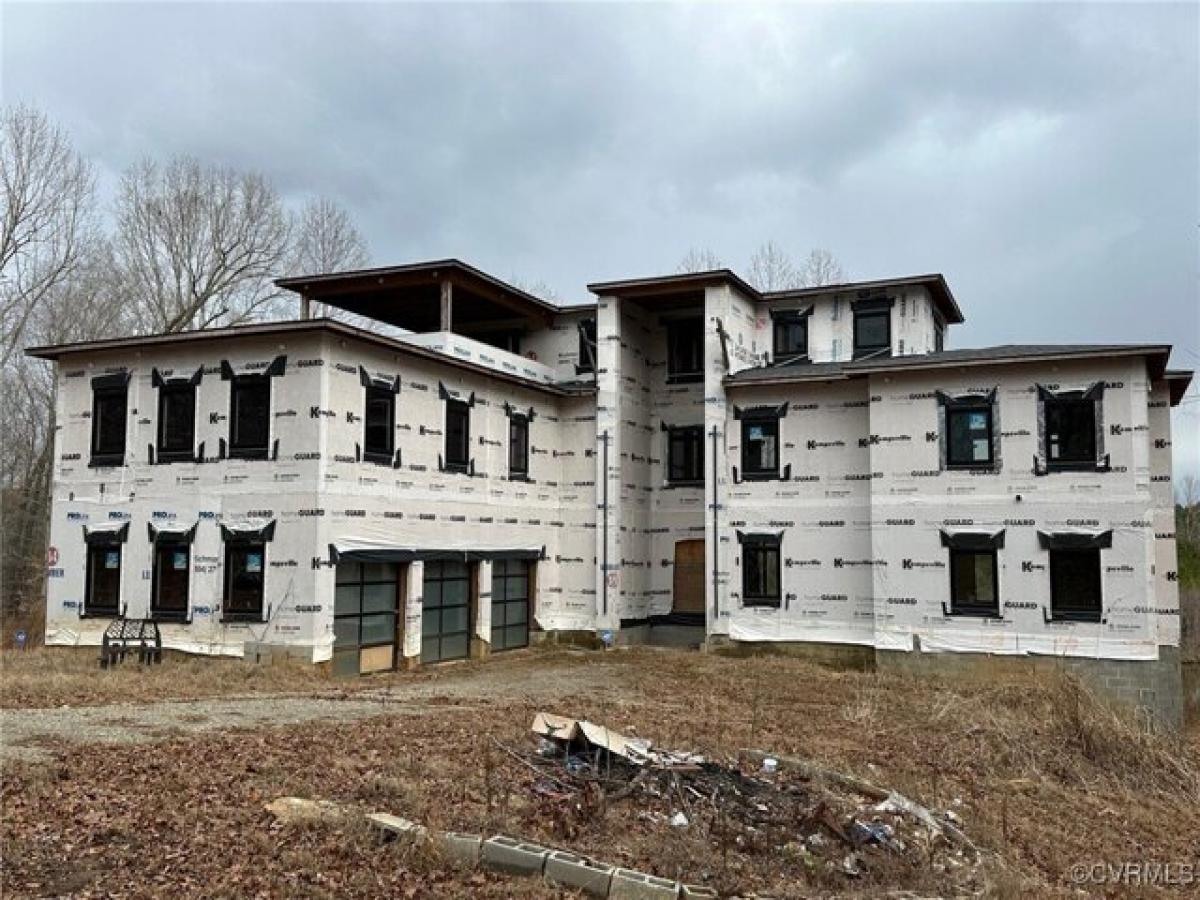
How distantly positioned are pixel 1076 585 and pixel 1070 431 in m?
3.35

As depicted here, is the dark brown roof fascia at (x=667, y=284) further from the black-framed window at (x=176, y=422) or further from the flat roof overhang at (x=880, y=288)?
the black-framed window at (x=176, y=422)

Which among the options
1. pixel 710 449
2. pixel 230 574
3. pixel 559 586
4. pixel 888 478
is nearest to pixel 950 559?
pixel 888 478

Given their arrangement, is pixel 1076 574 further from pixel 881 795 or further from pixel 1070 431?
pixel 881 795

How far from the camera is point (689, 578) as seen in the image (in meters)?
28.0

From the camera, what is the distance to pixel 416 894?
717cm

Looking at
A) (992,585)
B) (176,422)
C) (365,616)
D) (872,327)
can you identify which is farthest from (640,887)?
(872,327)

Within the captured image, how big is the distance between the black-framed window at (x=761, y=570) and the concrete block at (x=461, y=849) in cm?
1834

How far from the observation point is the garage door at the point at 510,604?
25594 mm

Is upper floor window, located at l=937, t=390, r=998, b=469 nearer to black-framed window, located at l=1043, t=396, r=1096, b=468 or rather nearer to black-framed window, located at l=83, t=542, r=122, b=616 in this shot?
black-framed window, located at l=1043, t=396, r=1096, b=468

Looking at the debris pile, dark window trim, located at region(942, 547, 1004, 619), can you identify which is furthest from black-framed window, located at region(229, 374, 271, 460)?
dark window trim, located at region(942, 547, 1004, 619)

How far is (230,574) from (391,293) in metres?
9.73

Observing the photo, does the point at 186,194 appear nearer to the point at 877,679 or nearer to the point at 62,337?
the point at 62,337

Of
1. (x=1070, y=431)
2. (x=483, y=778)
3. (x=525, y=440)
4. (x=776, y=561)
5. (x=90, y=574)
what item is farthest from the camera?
(x=525, y=440)

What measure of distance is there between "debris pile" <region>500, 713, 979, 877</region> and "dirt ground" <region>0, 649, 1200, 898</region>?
0.20ft
